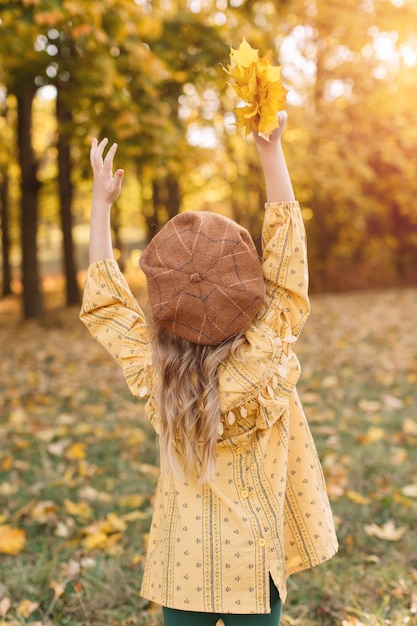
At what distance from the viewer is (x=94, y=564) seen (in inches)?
116

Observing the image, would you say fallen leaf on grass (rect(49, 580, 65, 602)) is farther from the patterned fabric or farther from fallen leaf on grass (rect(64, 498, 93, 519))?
the patterned fabric

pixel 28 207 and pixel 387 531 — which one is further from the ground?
pixel 28 207

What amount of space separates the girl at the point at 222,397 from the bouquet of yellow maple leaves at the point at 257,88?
0.09 m

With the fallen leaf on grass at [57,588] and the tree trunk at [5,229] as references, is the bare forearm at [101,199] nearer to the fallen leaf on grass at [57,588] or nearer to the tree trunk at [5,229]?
the fallen leaf on grass at [57,588]

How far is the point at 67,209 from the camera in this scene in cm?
1239

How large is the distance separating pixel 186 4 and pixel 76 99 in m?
3.17

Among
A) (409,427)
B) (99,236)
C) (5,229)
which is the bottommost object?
(409,427)

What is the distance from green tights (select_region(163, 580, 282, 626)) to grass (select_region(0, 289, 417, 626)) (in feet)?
2.71

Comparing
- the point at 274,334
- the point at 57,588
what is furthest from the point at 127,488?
the point at 274,334

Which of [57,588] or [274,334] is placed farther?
[57,588]

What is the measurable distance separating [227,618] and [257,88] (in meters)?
1.44

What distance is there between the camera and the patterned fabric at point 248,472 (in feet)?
5.50

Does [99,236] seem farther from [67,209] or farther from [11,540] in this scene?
[67,209]

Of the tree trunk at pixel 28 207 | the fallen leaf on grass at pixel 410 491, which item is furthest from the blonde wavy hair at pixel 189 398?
the tree trunk at pixel 28 207
